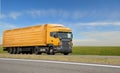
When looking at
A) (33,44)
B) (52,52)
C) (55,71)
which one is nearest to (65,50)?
(52,52)

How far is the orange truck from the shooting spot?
38312 millimetres

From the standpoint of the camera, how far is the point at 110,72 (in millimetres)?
12164

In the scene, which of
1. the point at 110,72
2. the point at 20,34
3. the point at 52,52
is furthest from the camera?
the point at 20,34

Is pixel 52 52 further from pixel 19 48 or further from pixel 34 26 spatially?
pixel 19 48

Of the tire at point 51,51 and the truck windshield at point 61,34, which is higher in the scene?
the truck windshield at point 61,34

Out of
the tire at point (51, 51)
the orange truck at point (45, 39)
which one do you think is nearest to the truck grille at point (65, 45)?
the orange truck at point (45, 39)

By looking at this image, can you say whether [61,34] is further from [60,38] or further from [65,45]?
[65,45]

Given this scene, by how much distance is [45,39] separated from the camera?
39.1 metres

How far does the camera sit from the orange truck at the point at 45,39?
3831 centimetres

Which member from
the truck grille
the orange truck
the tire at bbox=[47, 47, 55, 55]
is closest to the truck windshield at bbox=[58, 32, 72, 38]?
the orange truck

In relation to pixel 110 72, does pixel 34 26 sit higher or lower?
higher

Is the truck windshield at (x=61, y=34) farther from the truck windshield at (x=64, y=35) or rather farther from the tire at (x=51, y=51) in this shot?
the tire at (x=51, y=51)

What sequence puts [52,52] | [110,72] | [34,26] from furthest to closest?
[34,26] → [52,52] → [110,72]

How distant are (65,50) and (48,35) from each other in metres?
2.69
